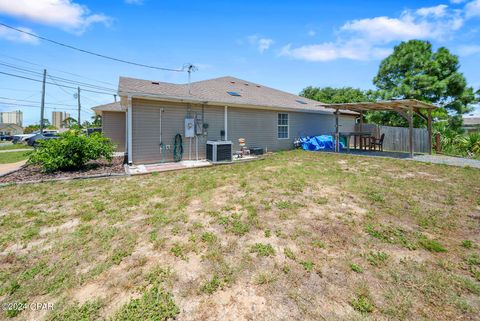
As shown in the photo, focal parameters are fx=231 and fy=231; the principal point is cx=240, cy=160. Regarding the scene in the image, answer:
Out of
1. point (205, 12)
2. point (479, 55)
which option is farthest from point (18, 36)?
point (479, 55)

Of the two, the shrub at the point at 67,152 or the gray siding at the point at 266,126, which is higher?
the gray siding at the point at 266,126

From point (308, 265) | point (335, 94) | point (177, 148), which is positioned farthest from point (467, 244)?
point (335, 94)

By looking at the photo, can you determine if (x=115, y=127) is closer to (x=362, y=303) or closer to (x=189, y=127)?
(x=189, y=127)

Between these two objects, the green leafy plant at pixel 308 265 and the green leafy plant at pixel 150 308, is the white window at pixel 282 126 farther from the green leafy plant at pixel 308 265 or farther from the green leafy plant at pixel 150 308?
the green leafy plant at pixel 150 308

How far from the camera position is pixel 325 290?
85.8 inches

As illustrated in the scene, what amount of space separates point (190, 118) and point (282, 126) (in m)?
5.62

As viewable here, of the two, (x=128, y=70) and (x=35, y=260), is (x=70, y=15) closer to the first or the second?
(x=128, y=70)

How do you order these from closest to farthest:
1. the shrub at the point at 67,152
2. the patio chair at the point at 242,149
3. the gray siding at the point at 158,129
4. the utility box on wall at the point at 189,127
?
the shrub at the point at 67,152 < the gray siding at the point at 158,129 < the utility box on wall at the point at 189,127 < the patio chair at the point at 242,149

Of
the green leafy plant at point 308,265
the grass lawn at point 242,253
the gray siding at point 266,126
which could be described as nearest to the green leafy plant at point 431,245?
the grass lawn at point 242,253

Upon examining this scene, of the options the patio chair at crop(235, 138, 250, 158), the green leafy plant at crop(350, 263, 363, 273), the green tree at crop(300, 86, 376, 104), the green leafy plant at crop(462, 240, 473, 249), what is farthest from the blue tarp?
the green tree at crop(300, 86, 376, 104)

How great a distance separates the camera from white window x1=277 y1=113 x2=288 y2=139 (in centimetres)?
1259

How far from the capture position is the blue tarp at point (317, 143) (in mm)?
13266

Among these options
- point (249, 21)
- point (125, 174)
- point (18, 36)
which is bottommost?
point (125, 174)

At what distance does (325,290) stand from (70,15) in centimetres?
1327
